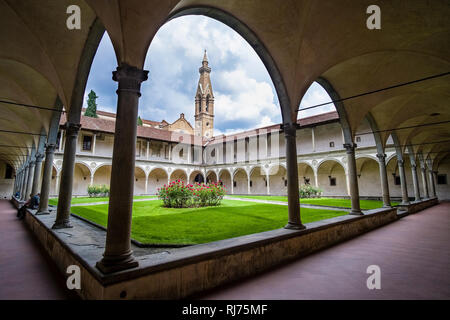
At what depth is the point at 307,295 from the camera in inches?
114

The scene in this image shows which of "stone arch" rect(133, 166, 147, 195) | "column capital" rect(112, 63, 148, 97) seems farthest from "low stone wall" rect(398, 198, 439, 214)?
"stone arch" rect(133, 166, 147, 195)

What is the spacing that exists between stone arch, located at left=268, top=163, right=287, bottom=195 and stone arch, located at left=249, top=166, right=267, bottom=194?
3.17 feet

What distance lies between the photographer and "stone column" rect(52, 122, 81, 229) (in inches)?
205

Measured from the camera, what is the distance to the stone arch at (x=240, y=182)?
1163 inches

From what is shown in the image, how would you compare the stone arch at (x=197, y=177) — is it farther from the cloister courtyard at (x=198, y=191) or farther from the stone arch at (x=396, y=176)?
the stone arch at (x=396, y=176)

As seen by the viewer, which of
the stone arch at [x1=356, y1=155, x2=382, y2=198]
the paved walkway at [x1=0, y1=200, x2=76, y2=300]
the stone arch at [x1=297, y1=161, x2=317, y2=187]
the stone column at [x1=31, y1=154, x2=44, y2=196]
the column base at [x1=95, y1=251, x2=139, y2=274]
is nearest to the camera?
the column base at [x1=95, y1=251, x2=139, y2=274]

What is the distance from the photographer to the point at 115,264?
8.30ft

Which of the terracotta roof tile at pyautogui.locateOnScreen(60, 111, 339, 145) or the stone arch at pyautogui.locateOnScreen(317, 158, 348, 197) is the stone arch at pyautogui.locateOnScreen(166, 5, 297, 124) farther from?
the stone arch at pyautogui.locateOnScreen(317, 158, 348, 197)

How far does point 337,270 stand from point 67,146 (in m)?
6.68

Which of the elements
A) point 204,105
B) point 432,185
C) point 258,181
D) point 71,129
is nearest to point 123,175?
point 71,129

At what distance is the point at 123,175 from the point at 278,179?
979 inches

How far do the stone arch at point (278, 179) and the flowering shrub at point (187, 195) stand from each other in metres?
A: 14.2

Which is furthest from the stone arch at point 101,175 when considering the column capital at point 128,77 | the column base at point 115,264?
the column base at point 115,264

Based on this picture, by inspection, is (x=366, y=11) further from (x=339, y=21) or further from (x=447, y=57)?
(x=447, y=57)
